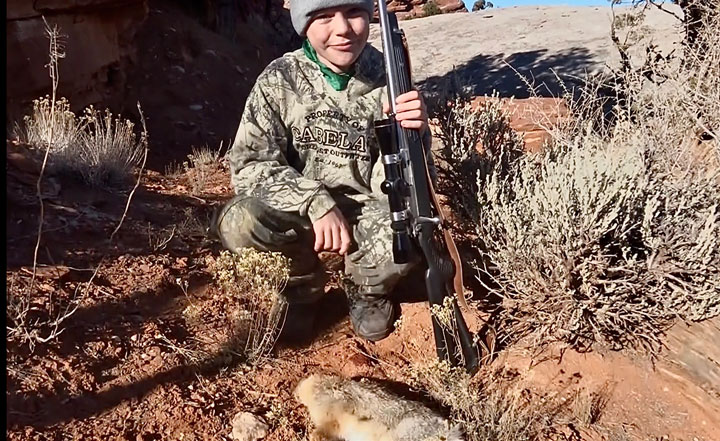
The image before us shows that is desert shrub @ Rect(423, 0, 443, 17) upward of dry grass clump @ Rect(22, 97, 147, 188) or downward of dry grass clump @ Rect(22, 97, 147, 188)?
downward

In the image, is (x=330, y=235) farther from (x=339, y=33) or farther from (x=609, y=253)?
(x=609, y=253)

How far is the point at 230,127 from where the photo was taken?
8.48 meters

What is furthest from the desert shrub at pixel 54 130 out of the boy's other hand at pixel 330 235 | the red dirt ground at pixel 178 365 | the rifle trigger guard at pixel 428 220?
the rifle trigger guard at pixel 428 220

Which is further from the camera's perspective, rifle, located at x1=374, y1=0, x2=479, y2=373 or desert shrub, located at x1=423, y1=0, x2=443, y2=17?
desert shrub, located at x1=423, y1=0, x2=443, y2=17

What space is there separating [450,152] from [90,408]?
2.40 m

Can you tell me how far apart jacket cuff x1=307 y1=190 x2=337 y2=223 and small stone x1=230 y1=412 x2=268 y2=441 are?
2.51 feet

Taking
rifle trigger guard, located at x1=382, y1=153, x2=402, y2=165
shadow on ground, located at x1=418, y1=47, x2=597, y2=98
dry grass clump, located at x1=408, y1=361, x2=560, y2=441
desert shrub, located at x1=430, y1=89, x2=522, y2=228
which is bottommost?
shadow on ground, located at x1=418, y1=47, x2=597, y2=98

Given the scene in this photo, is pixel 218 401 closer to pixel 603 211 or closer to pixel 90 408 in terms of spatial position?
pixel 90 408

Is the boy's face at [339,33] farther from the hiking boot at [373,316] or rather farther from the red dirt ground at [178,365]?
the red dirt ground at [178,365]

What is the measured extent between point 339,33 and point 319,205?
2.18 feet

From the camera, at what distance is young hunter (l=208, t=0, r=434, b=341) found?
266 cm

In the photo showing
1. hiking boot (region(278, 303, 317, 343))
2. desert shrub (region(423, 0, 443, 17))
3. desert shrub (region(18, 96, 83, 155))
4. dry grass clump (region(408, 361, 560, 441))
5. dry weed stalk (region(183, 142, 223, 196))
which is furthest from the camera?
desert shrub (region(423, 0, 443, 17))

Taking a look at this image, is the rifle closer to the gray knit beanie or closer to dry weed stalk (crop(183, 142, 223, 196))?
the gray knit beanie

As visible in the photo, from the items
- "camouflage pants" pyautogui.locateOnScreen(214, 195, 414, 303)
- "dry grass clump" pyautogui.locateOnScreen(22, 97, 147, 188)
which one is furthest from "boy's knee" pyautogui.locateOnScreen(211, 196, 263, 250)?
"dry grass clump" pyautogui.locateOnScreen(22, 97, 147, 188)
